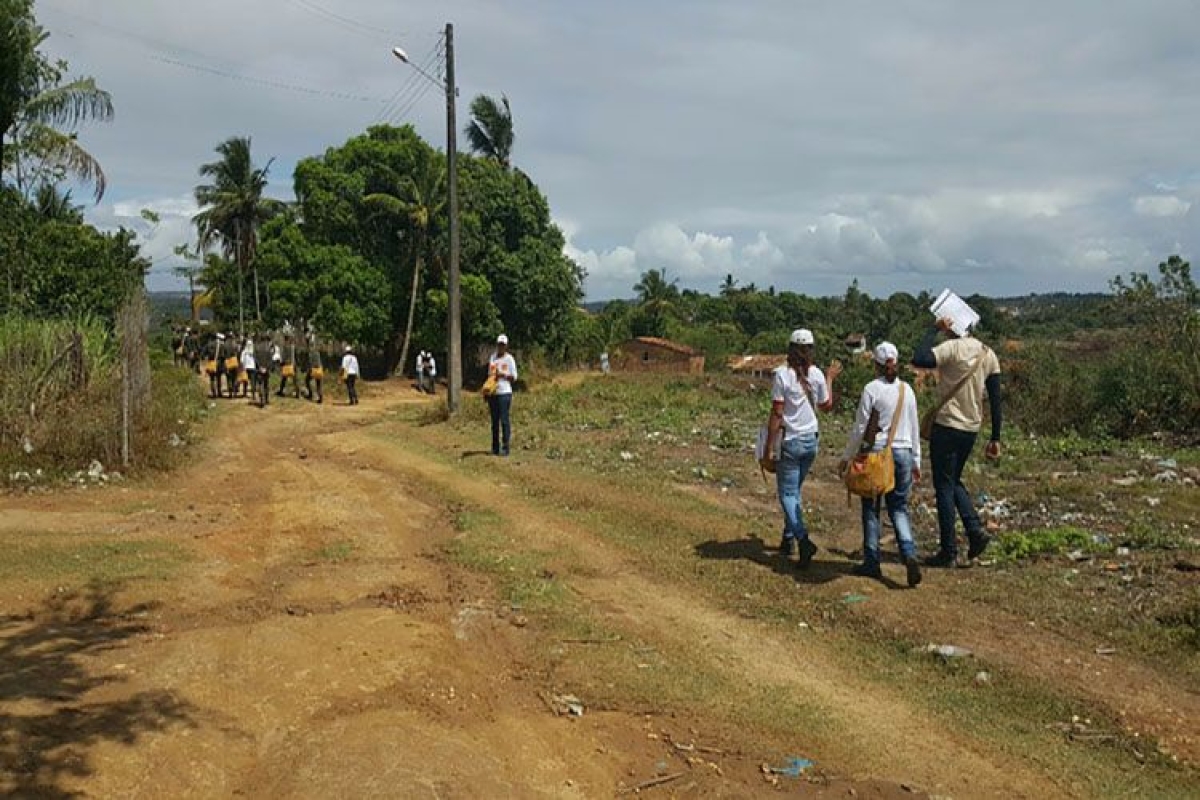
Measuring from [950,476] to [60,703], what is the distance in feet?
17.8

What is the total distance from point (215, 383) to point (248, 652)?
17.1 m

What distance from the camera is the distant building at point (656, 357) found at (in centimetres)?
5469

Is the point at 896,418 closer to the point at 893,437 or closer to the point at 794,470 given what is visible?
the point at 893,437

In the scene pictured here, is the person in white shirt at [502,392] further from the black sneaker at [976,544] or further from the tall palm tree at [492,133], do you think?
the tall palm tree at [492,133]

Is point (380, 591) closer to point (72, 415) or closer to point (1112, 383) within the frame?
point (72, 415)

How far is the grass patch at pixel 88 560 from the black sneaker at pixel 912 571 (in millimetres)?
4927

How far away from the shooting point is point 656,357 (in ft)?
188

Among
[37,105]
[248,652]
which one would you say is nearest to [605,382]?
[37,105]

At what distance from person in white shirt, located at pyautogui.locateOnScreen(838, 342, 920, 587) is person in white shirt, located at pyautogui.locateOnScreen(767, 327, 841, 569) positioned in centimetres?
36

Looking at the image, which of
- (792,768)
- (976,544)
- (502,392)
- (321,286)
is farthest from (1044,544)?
(321,286)

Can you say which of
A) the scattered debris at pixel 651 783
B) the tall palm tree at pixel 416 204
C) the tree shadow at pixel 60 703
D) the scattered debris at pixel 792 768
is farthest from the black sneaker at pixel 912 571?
the tall palm tree at pixel 416 204

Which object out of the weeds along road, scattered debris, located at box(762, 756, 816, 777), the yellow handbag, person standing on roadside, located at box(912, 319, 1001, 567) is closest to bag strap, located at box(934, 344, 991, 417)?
person standing on roadside, located at box(912, 319, 1001, 567)

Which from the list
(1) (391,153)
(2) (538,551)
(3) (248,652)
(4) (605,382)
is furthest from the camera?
(1) (391,153)

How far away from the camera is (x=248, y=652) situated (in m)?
5.05
